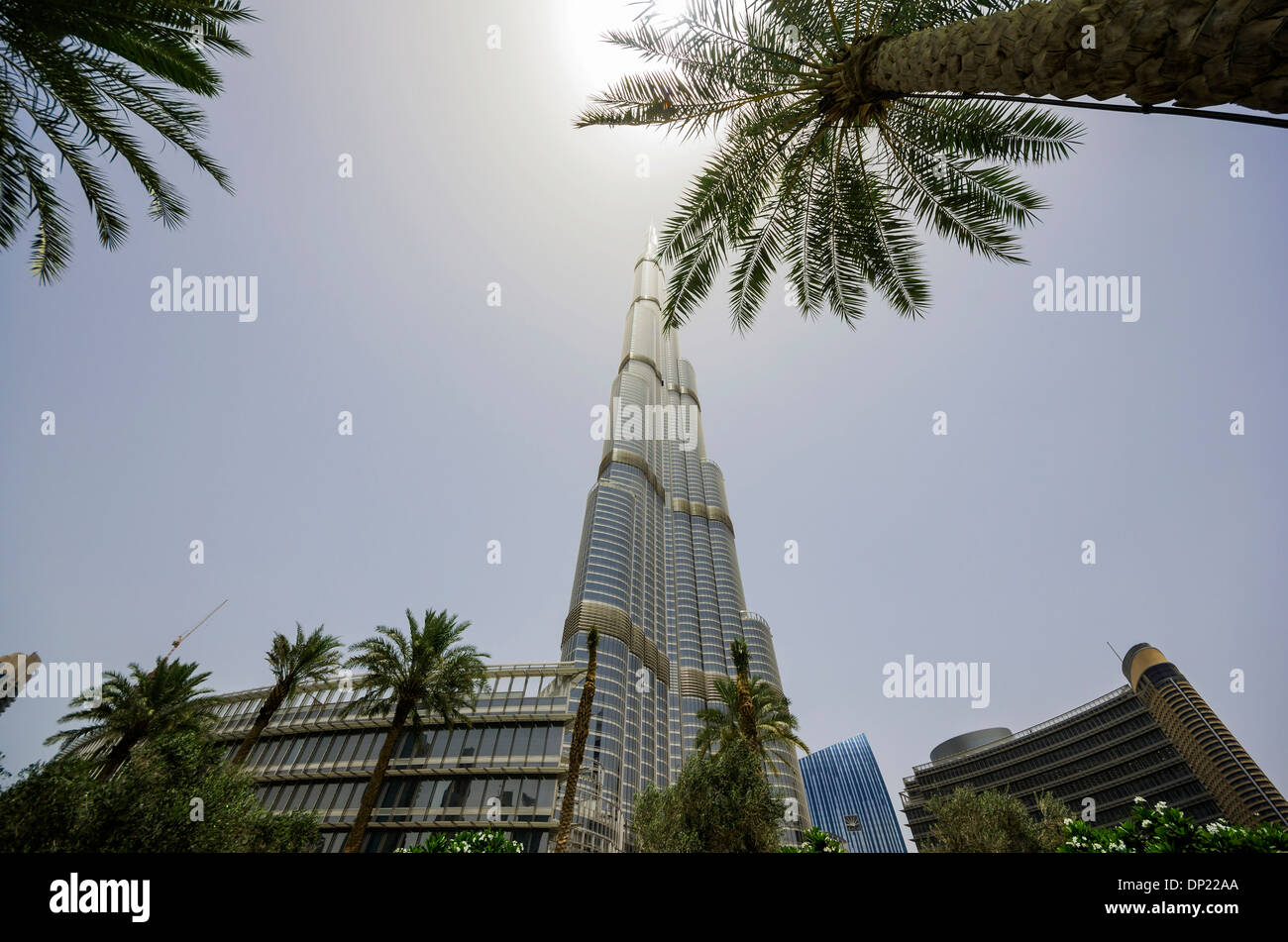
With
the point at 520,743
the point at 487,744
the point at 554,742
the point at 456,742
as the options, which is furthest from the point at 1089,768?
the point at 456,742

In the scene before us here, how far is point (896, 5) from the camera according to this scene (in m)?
8.22

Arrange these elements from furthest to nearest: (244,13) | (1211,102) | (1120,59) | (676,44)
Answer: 1. (676,44)
2. (244,13)
3. (1120,59)
4. (1211,102)

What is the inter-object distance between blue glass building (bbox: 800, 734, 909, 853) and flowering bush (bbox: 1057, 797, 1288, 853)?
6658 inches

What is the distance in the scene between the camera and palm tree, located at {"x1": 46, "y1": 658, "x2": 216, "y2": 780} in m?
25.1

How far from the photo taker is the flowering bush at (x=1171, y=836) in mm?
11492

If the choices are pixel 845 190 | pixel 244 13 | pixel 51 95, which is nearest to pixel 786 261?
pixel 845 190

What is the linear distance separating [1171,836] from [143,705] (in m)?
38.3

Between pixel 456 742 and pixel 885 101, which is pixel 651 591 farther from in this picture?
pixel 885 101

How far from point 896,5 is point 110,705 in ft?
132

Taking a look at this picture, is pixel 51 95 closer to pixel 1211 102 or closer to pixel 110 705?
pixel 1211 102

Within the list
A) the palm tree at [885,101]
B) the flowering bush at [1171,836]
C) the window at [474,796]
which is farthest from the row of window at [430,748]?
the palm tree at [885,101]

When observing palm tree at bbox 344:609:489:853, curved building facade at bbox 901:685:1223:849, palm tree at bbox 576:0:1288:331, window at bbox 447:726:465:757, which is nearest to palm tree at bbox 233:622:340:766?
palm tree at bbox 344:609:489:853

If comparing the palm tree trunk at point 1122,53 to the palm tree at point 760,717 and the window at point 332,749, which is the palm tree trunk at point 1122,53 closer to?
the palm tree at point 760,717
